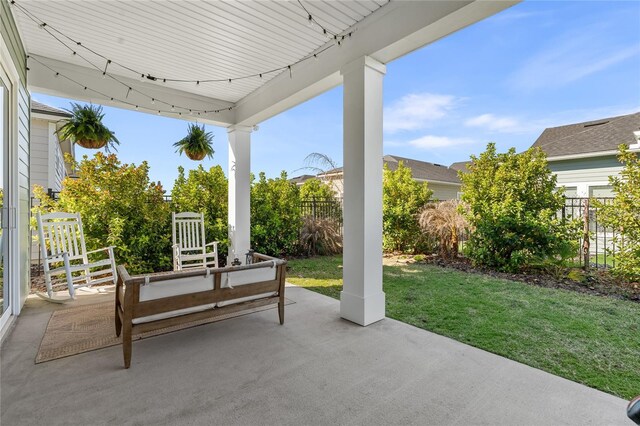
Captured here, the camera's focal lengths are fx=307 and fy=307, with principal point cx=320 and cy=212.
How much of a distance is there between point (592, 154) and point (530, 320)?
24.5 ft

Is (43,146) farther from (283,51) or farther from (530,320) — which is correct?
(530,320)

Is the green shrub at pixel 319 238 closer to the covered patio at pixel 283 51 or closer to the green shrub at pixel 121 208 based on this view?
the green shrub at pixel 121 208

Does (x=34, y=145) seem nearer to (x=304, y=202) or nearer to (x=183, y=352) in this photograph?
(x=304, y=202)

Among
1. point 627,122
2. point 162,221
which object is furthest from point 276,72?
point 627,122

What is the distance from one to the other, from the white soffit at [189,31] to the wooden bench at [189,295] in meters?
2.44

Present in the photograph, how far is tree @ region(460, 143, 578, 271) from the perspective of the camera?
5.05 m

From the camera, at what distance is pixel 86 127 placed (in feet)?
13.8

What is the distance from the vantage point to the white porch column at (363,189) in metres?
3.11

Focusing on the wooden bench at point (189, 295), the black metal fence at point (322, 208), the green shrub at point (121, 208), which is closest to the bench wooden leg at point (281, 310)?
the wooden bench at point (189, 295)

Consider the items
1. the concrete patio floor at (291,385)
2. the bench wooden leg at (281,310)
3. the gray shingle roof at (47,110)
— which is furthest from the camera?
the gray shingle roof at (47,110)

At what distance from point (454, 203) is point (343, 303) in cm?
464

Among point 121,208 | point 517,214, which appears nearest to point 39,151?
point 121,208

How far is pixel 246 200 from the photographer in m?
5.85

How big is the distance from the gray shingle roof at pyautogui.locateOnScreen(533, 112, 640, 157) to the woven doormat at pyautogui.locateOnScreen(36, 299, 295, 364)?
32.0 ft
